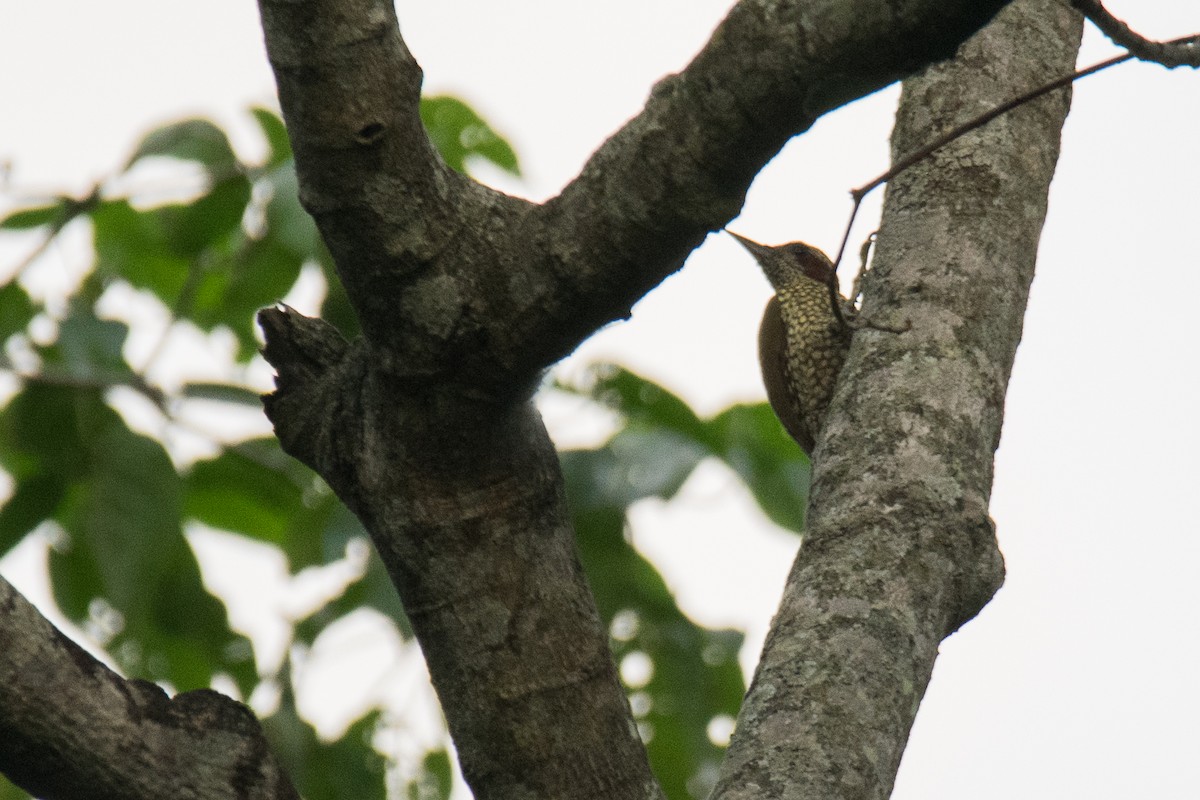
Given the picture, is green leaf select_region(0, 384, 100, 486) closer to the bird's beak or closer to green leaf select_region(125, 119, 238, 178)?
green leaf select_region(125, 119, 238, 178)

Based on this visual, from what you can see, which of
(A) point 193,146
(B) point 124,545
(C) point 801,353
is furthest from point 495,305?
(C) point 801,353

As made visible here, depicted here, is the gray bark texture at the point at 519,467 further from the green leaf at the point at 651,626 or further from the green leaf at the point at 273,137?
the green leaf at the point at 273,137

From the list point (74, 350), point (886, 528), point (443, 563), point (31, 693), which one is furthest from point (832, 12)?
point (74, 350)

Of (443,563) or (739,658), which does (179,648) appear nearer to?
(739,658)

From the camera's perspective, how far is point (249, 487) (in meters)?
3.35

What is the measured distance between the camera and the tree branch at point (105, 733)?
1.40 metres

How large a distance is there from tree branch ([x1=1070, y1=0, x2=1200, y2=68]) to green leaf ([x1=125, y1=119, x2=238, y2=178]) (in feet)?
6.78

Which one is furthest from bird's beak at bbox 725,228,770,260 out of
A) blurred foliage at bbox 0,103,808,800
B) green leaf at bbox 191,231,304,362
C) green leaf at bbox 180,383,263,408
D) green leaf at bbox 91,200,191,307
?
green leaf at bbox 180,383,263,408

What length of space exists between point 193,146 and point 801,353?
152 cm

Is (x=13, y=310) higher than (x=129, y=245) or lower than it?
lower

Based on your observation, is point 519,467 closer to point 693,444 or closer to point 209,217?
point 693,444

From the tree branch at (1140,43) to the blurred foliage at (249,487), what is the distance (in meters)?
1.40

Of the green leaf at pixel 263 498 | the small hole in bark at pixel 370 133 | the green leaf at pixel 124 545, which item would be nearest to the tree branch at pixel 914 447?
the small hole in bark at pixel 370 133

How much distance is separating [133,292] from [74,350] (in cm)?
97
